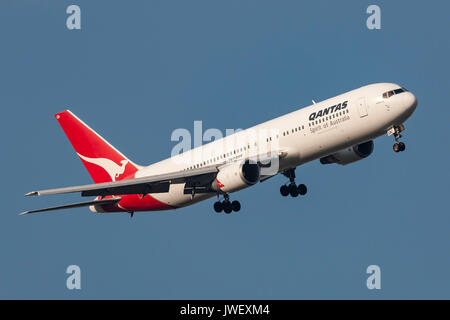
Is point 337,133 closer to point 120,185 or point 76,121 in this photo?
point 120,185

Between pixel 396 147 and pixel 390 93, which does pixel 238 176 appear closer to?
pixel 396 147

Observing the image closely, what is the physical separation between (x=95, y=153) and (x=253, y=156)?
15376 mm

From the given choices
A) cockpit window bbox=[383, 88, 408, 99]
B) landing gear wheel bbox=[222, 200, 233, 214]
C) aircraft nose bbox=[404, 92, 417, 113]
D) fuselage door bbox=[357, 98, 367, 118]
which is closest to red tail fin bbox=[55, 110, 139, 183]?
landing gear wheel bbox=[222, 200, 233, 214]

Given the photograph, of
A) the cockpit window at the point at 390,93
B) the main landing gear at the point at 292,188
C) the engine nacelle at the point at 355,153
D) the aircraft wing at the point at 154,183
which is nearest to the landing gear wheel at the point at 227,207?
the aircraft wing at the point at 154,183

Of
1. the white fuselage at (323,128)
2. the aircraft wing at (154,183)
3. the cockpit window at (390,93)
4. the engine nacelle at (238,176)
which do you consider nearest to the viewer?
the white fuselage at (323,128)

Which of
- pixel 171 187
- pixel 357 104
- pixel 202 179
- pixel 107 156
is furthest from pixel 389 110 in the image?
pixel 107 156

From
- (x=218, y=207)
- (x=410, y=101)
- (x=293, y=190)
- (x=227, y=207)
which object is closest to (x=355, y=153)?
(x=293, y=190)

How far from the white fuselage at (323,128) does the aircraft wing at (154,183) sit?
134 cm

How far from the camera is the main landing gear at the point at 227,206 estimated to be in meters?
53.8

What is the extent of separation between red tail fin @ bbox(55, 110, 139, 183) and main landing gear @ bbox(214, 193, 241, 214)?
8435 millimetres

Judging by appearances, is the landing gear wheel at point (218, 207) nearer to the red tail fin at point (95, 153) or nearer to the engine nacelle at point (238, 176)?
the engine nacelle at point (238, 176)

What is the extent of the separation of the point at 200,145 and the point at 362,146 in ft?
35.7

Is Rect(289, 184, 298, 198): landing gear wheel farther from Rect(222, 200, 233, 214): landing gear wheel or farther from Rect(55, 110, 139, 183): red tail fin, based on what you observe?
Rect(55, 110, 139, 183): red tail fin

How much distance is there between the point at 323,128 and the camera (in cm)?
4825
